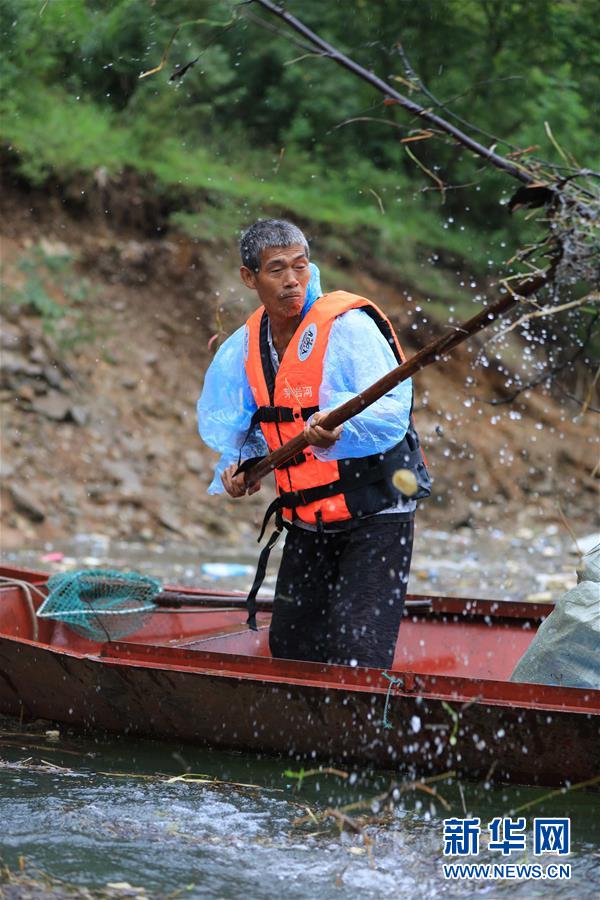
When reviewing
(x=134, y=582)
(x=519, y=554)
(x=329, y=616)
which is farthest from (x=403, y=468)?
(x=519, y=554)

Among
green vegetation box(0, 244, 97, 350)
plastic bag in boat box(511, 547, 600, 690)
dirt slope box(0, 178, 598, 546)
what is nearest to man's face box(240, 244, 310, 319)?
plastic bag in boat box(511, 547, 600, 690)

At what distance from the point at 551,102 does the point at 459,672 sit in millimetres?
9197

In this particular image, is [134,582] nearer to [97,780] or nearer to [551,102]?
[97,780]

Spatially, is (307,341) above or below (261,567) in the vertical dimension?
above

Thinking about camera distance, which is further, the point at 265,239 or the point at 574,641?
the point at 265,239

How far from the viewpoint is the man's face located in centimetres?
433

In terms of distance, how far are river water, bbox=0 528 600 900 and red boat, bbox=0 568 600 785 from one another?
10cm

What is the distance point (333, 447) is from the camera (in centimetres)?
420

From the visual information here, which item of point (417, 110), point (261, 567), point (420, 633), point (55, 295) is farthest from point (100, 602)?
point (55, 295)

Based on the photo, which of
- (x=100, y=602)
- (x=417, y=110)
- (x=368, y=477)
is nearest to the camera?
(x=417, y=110)

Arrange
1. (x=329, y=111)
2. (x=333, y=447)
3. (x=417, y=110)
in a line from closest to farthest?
(x=417, y=110)
(x=333, y=447)
(x=329, y=111)

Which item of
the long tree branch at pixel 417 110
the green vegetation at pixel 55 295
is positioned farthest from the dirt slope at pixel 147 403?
the long tree branch at pixel 417 110

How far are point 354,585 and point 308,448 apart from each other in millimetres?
556

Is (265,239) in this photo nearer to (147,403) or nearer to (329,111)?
(147,403)
